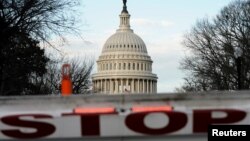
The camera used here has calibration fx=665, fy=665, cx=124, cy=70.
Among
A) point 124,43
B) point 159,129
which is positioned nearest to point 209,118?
point 159,129

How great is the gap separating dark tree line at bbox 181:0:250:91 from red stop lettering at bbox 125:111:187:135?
47.5 m

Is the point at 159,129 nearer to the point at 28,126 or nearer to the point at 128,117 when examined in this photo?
the point at 128,117

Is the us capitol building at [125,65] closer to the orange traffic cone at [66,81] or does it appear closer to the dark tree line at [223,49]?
the dark tree line at [223,49]

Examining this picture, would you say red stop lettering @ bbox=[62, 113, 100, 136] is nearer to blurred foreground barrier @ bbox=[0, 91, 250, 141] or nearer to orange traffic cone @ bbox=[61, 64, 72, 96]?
blurred foreground barrier @ bbox=[0, 91, 250, 141]

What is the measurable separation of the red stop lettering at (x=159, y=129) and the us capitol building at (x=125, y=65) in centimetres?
12635

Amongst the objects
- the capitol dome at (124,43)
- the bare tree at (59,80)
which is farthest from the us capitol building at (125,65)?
the bare tree at (59,80)

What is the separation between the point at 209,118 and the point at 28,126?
1250 mm

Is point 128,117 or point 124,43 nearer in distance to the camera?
point 128,117

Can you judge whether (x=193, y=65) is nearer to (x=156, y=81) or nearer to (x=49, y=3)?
(x=49, y=3)

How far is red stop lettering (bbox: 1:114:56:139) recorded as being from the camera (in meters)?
4.61

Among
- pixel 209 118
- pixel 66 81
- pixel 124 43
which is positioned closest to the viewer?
pixel 209 118

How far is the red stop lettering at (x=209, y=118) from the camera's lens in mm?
4539

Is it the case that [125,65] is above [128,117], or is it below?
above

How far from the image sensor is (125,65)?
14650 cm
